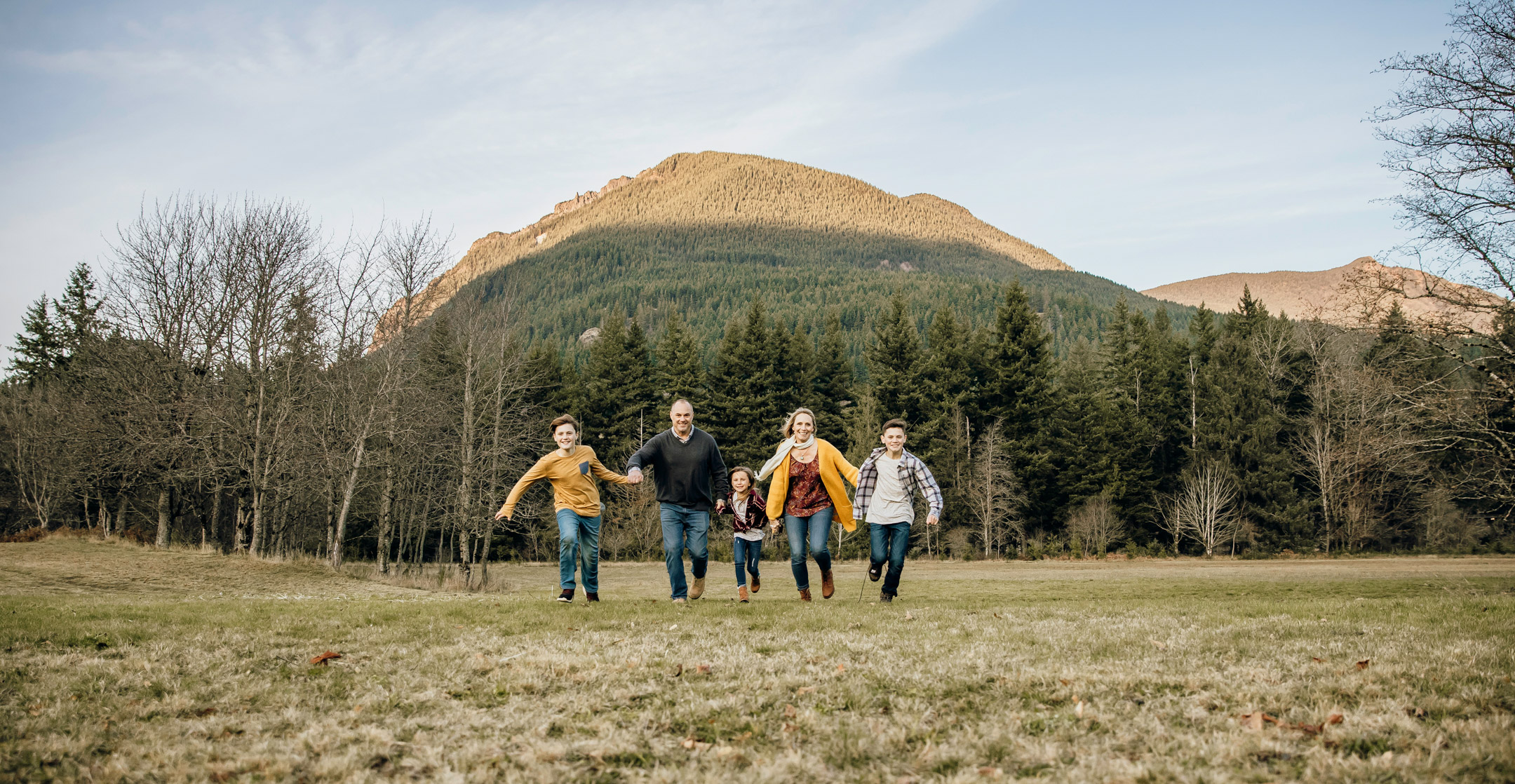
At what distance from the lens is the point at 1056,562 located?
1554 inches

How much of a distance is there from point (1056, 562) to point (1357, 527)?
62.3 ft

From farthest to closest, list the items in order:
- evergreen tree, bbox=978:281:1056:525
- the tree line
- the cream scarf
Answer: evergreen tree, bbox=978:281:1056:525 < the tree line < the cream scarf

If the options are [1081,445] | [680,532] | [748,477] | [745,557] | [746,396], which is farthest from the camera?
[746,396]

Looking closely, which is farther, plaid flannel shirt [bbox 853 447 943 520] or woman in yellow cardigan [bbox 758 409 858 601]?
woman in yellow cardigan [bbox 758 409 858 601]

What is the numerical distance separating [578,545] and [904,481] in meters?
3.91

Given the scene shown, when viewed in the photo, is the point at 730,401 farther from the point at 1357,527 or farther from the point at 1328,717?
the point at 1328,717

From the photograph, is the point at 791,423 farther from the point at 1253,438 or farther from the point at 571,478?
the point at 1253,438

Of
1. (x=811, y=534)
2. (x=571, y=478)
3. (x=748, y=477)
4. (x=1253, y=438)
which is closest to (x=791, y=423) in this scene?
(x=811, y=534)

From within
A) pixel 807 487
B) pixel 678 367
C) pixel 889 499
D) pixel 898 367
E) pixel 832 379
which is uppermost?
pixel 678 367

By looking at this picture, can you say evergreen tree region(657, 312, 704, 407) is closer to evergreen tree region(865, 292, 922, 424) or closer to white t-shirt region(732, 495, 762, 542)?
evergreen tree region(865, 292, 922, 424)

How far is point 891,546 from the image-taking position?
10.1m

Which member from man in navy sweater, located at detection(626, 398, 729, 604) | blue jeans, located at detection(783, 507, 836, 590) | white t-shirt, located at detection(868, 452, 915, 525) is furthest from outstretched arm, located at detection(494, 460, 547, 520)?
white t-shirt, located at detection(868, 452, 915, 525)

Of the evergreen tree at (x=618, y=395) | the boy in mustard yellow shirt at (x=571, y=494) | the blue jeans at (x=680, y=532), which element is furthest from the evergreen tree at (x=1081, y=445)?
the boy in mustard yellow shirt at (x=571, y=494)

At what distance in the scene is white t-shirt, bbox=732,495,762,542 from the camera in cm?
1280
